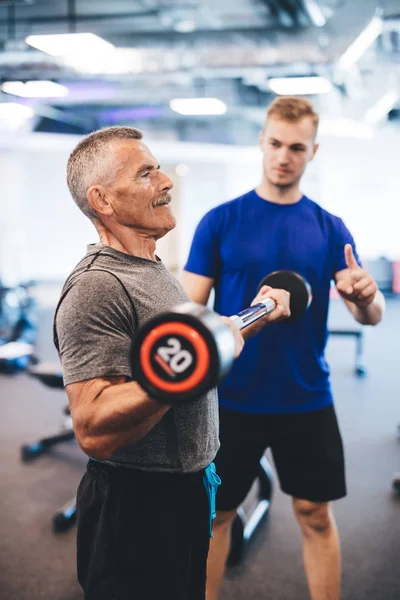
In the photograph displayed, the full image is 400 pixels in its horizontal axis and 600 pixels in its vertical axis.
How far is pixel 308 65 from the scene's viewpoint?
4.61 meters

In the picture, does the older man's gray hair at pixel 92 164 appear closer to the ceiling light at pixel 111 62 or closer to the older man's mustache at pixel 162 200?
the older man's mustache at pixel 162 200

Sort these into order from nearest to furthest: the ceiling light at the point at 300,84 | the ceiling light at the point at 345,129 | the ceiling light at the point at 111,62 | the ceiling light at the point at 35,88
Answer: the ceiling light at the point at 111,62, the ceiling light at the point at 300,84, the ceiling light at the point at 35,88, the ceiling light at the point at 345,129

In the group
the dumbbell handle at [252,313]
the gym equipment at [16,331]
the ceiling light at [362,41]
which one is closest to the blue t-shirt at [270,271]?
the dumbbell handle at [252,313]

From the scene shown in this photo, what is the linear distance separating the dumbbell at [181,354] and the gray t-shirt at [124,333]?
206mm

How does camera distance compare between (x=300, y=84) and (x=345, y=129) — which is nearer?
(x=300, y=84)

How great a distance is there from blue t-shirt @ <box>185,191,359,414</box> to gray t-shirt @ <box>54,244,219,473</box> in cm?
37

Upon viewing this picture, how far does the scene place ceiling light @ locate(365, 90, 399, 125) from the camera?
273 inches

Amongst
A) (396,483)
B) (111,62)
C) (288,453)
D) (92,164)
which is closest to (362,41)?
(111,62)

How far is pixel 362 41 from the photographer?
13.6 ft

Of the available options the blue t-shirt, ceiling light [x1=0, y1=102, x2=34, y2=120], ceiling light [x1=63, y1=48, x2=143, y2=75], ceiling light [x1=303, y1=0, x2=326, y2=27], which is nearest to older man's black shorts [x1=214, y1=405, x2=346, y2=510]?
the blue t-shirt

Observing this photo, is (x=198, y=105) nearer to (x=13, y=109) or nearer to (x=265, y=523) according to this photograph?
(x=13, y=109)

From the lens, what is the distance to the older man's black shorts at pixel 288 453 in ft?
5.01

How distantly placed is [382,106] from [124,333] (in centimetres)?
737

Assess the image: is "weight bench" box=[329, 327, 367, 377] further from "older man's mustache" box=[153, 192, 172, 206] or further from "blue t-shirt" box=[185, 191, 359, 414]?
"older man's mustache" box=[153, 192, 172, 206]
